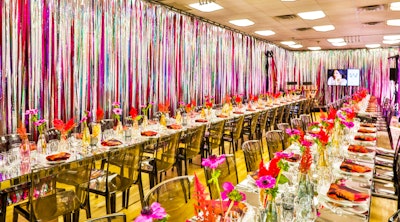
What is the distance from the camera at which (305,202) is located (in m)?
1.76

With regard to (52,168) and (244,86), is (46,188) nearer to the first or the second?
(52,168)

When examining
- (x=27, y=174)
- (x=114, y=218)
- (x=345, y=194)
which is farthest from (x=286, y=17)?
(x=114, y=218)

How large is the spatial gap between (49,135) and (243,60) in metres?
8.28

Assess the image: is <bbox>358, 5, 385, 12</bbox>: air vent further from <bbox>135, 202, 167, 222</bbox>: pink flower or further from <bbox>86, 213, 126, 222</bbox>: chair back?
<bbox>135, 202, 167, 222</bbox>: pink flower

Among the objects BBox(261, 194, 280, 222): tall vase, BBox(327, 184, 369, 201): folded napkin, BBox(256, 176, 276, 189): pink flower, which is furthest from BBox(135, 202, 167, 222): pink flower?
BBox(327, 184, 369, 201): folded napkin

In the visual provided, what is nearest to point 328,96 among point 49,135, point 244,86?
point 244,86

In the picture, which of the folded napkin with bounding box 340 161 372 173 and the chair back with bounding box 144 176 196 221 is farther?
the folded napkin with bounding box 340 161 372 173

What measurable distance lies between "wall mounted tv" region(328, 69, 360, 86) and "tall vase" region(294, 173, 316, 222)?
14.7m

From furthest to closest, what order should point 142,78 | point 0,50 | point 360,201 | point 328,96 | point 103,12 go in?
point 328,96 < point 142,78 < point 103,12 < point 0,50 < point 360,201

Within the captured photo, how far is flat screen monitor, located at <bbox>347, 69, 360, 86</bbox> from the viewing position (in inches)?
584

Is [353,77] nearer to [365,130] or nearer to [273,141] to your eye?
[365,130]

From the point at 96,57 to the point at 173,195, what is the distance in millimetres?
3992

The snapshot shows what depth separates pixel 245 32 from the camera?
34.5 ft

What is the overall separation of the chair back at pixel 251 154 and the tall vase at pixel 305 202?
4.06 ft
